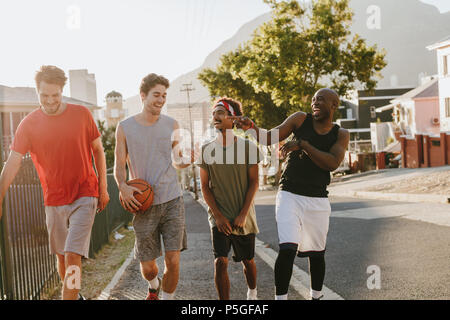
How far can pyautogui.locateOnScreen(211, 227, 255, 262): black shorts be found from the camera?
4.82 meters

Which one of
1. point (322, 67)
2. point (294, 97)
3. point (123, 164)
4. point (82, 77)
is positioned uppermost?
point (82, 77)

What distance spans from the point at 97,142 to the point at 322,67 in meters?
23.2

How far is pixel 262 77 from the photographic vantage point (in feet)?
85.4

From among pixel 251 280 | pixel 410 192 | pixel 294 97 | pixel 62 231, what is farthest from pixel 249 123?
pixel 294 97

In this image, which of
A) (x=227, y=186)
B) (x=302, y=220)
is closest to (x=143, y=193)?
(x=227, y=186)

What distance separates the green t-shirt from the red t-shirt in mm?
1111

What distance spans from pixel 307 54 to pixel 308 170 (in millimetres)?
23621

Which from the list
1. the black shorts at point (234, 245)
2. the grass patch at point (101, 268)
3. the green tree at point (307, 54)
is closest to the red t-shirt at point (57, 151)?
the black shorts at point (234, 245)

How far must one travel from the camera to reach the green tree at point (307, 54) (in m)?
25.8

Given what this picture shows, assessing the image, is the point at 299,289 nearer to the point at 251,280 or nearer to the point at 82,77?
the point at 251,280

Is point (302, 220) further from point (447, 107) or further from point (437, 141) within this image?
point (447, 107)

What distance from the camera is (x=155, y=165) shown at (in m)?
4.79

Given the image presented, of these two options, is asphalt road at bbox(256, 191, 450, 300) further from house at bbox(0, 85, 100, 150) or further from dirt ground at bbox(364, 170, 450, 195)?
house at bbox(0, 85, 100, 150)

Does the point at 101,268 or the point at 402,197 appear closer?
the point at 101,268
